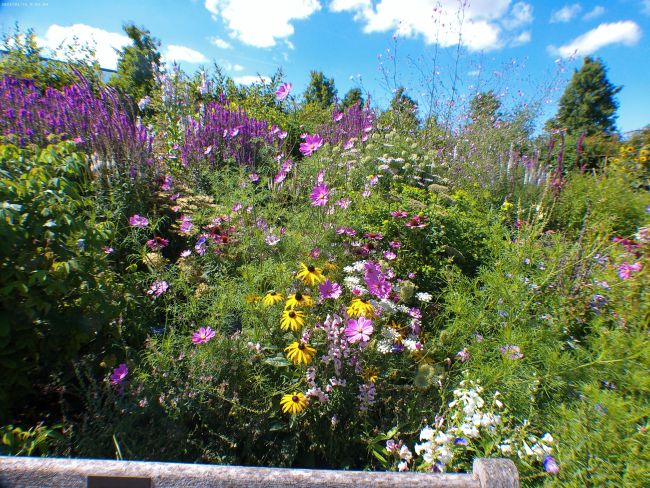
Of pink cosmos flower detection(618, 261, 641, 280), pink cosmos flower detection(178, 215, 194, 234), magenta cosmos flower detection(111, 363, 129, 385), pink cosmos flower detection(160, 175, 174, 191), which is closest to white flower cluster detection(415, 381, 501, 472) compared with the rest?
pink cosmos flower detection(618, 261, 641, 280)

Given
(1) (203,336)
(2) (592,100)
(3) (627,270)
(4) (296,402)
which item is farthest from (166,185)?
(2) (592,100)

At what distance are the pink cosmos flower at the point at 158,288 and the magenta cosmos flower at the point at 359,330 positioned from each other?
1.20 meters

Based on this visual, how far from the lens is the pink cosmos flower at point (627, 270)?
7.30 feet

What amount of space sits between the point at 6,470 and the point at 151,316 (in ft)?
4.65

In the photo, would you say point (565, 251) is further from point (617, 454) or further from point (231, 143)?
point (231, 143)

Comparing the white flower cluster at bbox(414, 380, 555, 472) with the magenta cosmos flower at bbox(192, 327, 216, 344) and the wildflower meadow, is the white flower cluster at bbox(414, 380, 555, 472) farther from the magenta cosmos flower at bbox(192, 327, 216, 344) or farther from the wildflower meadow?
the magenta cosmos flower at bbox(192, 327, 216, 344)

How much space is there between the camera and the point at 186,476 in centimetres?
100

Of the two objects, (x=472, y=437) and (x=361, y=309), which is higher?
(x=361, y=309)

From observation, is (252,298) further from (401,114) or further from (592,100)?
(592,100)

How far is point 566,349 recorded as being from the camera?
7.38 ft

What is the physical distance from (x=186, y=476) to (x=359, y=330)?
99 cm

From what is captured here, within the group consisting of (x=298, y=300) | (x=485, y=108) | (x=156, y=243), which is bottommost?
(x=298, y=300)

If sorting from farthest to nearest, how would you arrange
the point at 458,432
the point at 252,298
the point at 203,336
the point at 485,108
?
1. the point at 485,108
2. the point at 252,298
3. the point at 203,336
4. the point at 458,432

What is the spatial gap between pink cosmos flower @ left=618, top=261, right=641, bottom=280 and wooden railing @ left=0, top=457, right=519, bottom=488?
1.81 metres
